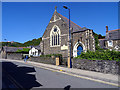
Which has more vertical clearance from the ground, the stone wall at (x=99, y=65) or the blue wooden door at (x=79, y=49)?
the blue wooden door at (x=79, y=49)

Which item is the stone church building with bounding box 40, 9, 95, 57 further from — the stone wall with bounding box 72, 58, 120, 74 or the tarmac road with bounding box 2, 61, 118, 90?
the tarmac road with bounding box 2, 61, 118, 90

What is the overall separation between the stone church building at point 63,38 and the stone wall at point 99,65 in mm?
7098

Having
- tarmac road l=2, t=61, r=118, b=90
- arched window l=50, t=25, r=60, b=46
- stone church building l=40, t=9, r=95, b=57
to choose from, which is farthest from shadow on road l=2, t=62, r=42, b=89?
arched window l=50, t=25, r=60, b=46

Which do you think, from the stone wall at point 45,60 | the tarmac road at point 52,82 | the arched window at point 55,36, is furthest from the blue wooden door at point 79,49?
the tarmac road at point 52,82

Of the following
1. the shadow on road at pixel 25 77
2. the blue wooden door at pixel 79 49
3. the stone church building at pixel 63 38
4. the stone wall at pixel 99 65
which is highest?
the stone church building at pixel 63 38

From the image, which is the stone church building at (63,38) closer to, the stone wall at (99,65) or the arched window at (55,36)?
the arched window at (55,36)

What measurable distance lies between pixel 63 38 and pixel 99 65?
43.9ft

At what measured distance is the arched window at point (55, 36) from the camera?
2453cm

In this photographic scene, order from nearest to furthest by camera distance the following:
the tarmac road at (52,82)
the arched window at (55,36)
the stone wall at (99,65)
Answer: the tarmac road at (52,82), the stone wall at (99,65), the arched window at (55,36)

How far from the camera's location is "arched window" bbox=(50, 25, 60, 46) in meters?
24.5

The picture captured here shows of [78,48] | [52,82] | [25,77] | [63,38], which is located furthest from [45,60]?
[52,82]

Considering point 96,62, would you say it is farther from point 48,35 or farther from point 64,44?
point 48,35

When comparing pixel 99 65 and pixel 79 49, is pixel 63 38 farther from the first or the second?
pixel 99 65

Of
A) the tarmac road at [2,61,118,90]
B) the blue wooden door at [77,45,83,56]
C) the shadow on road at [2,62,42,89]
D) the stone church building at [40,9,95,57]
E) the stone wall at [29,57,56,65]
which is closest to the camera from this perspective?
the tarmac road at [2,61,118,90]
